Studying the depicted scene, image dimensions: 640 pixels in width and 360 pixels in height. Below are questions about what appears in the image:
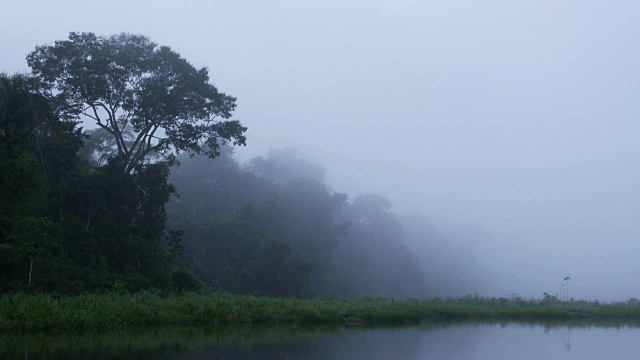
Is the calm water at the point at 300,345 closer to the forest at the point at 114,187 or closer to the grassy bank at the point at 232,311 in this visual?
the grassy bank at the point at 232,311

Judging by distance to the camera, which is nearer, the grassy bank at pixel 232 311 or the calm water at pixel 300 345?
the calm water at pixel 300 345

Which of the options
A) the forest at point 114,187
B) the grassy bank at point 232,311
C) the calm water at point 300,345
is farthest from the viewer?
the forest at point 114,187

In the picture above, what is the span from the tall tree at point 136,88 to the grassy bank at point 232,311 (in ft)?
30.9

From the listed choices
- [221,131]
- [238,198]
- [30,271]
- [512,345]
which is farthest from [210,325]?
[238,198]

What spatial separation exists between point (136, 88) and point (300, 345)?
766 inches

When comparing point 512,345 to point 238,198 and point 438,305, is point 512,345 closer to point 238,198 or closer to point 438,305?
point 438,305

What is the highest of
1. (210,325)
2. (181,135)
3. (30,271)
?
(181,135)

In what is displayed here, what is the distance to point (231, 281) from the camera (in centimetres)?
4197

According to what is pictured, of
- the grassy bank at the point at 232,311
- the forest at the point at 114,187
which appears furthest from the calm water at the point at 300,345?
the forest at the point at 114,187

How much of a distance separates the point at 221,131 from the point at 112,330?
49.9ft

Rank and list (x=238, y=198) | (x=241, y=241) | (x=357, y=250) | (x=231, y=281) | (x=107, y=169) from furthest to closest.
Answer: (x=357, y=250), (x=238, y=198), (x=241, y=241), (x=231, y=281), (x=107, y=169)

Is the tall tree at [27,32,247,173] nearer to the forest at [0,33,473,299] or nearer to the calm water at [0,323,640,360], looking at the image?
the forest at [0,33,473,299]

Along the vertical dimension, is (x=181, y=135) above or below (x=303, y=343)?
above

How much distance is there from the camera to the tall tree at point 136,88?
29453 mm
